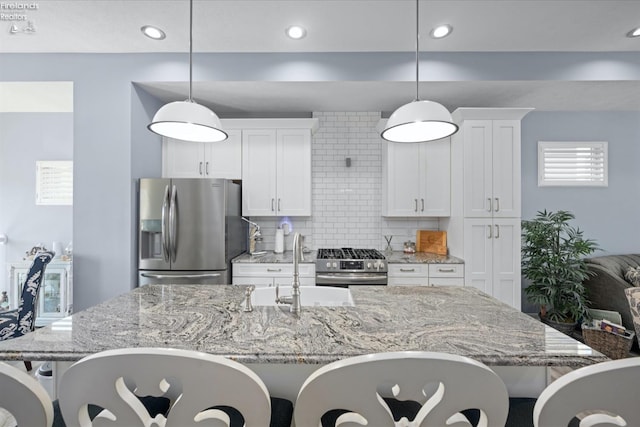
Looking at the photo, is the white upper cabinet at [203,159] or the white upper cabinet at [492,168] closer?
the white upper cabinet at [492,168]

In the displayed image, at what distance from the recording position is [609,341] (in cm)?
279

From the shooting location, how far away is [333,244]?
3.75 meters

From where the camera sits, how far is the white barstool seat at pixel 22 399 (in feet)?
2.35

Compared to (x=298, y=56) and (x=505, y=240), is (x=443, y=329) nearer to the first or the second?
(x=505, y=240)

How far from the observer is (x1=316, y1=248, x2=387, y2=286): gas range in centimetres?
294

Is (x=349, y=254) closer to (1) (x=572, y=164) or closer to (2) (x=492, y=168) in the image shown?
(2) (x=492, y=168)

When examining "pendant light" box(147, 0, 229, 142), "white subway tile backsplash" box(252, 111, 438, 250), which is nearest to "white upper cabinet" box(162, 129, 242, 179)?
"white subway tile backsplash" box(252, 111, 438, 250)

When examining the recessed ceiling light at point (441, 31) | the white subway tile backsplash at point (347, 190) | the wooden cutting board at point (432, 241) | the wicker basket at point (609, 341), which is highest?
the recessed ceiling light at point (441, 31)

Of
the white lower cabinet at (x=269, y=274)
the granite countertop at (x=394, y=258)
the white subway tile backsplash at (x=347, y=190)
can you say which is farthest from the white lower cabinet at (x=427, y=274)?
the white lower cabinet at (x=269, y=274)

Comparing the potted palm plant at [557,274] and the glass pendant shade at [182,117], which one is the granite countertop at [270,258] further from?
the potted palm plant at [557,274]

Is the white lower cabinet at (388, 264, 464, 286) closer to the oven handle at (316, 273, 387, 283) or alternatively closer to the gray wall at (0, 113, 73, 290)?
the oven handle at (316, 273, 387, 283)

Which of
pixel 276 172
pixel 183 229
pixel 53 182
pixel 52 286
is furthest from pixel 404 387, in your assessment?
pixel 53 182

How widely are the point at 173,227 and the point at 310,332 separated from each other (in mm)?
2189

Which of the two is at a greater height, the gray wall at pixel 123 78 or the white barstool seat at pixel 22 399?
the gray wall at pixel 123 78
